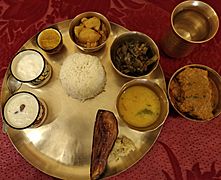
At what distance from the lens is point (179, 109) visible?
49.3 inches

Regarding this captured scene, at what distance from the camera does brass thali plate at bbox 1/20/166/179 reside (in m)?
1.28

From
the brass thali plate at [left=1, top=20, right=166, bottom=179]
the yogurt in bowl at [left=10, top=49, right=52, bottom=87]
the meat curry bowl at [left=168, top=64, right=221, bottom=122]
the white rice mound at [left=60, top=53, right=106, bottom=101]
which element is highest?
the yogurt in bowl at [left=10, top=49, right=52, bottom=87]

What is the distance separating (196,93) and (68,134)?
57 centimetres

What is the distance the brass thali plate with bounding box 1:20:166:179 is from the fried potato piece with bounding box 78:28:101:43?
17cm

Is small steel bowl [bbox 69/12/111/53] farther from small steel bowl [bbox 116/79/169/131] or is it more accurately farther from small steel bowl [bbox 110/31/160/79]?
small steel bowl [bbox 116/79/169/131]

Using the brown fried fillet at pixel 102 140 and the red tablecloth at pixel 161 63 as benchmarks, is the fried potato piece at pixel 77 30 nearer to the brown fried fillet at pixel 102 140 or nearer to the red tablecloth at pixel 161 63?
the red tablecloth at pixel 161 63


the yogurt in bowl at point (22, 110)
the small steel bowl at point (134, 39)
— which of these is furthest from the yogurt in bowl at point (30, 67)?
the small steel bowl at point (134, 39)

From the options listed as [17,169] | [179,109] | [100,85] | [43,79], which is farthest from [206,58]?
[17,169]

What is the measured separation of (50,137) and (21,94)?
0.23m

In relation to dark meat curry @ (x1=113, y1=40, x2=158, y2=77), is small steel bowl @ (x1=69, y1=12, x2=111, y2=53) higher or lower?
higher

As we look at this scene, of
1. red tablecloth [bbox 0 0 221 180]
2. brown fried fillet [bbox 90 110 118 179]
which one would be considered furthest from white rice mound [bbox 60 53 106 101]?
red tablecloth [bbox 0 0 221 180]

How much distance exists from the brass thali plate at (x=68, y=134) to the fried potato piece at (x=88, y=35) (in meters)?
0.17

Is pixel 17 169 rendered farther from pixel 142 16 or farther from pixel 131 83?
pixel 142 16

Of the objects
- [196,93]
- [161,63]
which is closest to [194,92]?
[196,93]
